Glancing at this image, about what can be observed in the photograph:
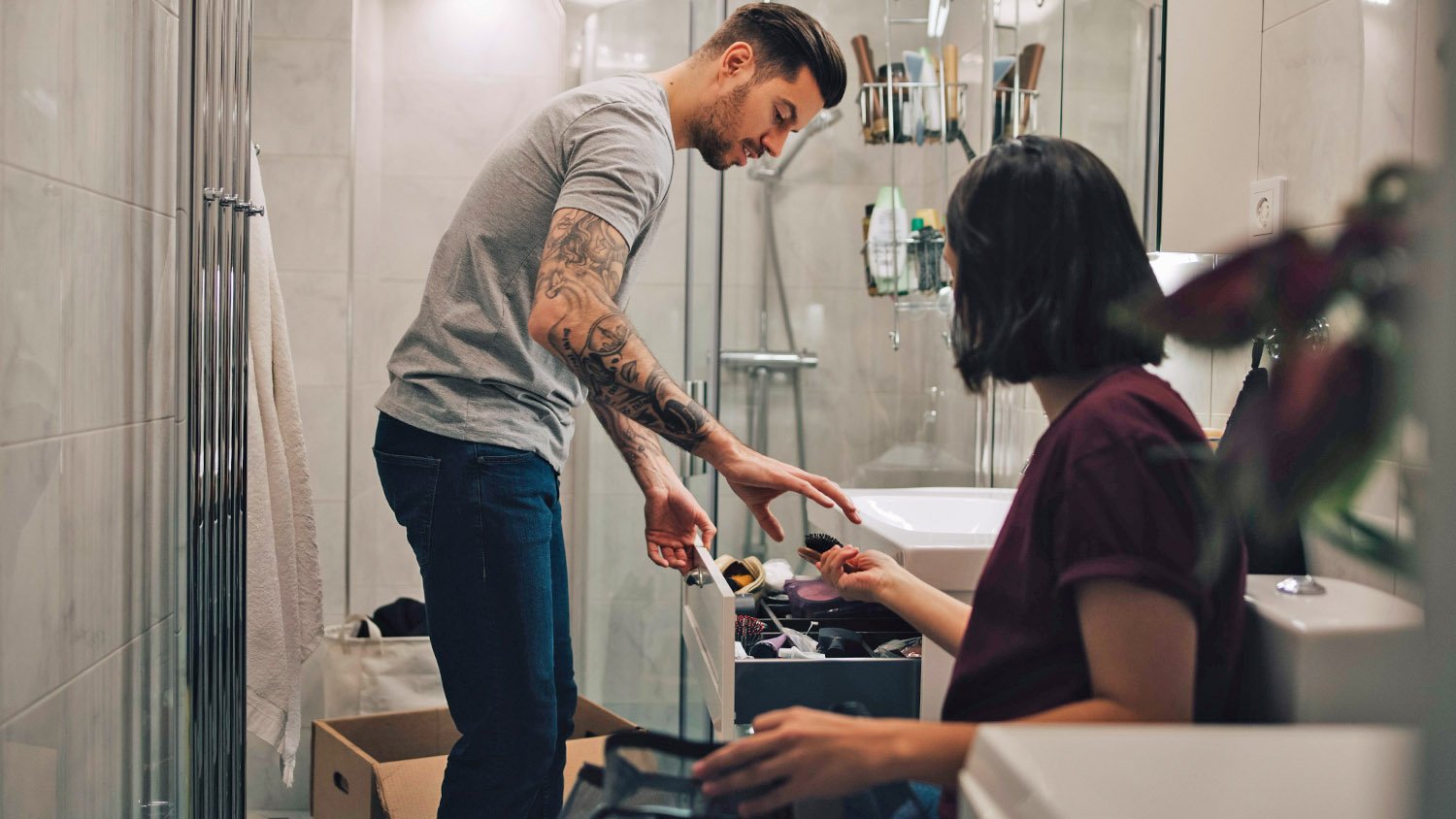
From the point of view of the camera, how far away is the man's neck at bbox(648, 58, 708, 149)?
1.47m

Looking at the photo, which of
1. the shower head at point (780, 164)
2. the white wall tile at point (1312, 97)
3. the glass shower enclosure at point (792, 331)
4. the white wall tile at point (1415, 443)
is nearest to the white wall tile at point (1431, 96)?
the white wall tile at point (1415, 443)

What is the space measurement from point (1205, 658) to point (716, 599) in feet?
2.32

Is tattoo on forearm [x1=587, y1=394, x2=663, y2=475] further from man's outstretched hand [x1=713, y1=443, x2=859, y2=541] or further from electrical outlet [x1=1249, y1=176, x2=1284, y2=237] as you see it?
electrical outlet [x1=1249, y1=176, x2=1284, y2=237]

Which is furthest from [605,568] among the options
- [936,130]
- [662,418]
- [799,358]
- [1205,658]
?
[1205,658]

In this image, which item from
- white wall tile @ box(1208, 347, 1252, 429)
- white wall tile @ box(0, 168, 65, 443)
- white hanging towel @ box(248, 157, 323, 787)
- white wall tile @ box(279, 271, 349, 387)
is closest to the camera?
white wall tile @ box(1208, 347, 1252, 429)

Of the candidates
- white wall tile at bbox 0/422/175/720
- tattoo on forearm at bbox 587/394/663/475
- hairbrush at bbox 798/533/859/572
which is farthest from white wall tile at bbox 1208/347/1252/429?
white wall tile at bbox 0/422/175/720

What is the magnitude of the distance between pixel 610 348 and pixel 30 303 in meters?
0.61

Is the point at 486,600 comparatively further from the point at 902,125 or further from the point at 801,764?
the point at 902,125

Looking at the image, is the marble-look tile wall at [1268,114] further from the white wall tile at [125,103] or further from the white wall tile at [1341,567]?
the white wall tile at [125,103]

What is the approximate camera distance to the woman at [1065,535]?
597 millimetres

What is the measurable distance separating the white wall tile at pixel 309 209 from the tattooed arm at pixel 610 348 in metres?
1.35

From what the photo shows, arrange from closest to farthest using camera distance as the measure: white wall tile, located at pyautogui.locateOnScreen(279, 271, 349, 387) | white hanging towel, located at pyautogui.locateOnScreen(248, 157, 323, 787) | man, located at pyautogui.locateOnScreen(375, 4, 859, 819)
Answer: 1. man, located at pyautogui.locateOnScreen(375, 4, 859, 819)
2. white hanging towel, located at pyautogui.locateOnScreen(248, 157, 323, 787)
3. white wall tile, located at pyautogui.locateOnScreen(279, 271, 349, 387)

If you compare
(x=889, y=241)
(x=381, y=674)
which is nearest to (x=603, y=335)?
(x=889, y=241)

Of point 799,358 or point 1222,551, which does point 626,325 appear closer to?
point 1222,551
